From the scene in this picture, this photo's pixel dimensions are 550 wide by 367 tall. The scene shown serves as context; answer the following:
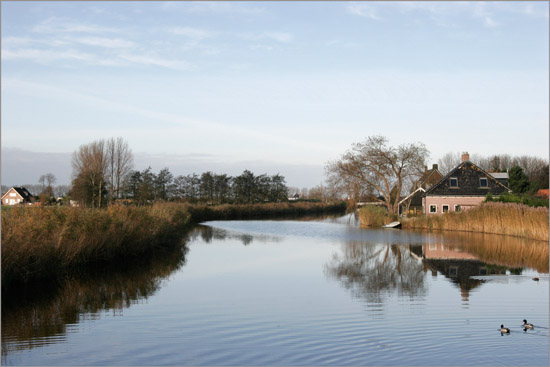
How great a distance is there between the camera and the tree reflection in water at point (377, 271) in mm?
11414

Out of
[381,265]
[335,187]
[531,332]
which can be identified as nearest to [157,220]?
[381,265]

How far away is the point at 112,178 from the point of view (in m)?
49.2

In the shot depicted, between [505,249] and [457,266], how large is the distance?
5.22 m

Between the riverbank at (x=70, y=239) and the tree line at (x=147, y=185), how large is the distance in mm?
16524

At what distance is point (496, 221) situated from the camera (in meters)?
25.7

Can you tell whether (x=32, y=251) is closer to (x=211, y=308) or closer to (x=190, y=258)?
(x=211, y=308)

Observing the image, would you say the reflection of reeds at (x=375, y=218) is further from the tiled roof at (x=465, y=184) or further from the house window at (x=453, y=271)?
the house window at (x=453, y=271)

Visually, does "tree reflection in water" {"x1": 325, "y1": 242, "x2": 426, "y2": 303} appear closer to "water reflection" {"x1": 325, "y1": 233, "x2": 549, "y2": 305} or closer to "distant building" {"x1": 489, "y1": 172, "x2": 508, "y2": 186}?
"water reflection" {"x1": 325, "y1": 233, "x2": 549, "y2": 305}

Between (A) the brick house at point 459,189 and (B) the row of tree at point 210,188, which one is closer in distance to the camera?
(A) the brick house at point 459,189

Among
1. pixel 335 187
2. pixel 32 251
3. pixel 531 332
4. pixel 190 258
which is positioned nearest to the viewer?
pixel 531 332

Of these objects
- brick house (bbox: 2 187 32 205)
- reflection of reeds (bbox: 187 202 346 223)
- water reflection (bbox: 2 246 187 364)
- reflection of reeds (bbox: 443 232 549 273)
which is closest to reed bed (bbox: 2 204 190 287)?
water reflection (bbox: 2 246 187 364)

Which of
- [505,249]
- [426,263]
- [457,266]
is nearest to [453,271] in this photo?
[457,266]

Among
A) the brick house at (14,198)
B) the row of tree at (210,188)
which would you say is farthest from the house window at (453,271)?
the row of tree at (210,188)

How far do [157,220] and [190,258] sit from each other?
123 inches
